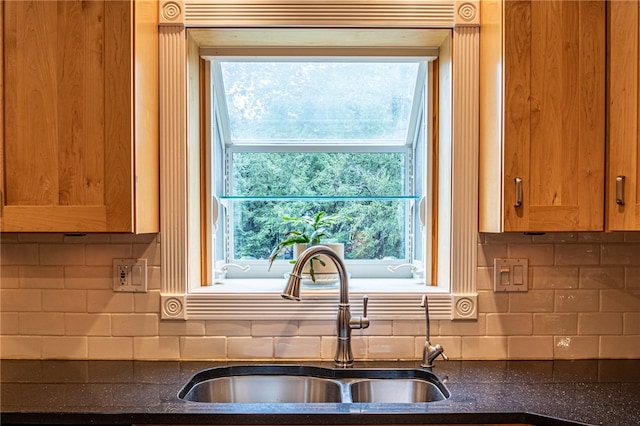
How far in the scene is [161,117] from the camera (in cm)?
164

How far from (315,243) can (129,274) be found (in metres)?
0.65

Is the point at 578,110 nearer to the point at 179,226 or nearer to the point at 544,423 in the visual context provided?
the point at 544,423

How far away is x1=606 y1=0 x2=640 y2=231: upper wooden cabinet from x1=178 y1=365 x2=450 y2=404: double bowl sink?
0.72 meters

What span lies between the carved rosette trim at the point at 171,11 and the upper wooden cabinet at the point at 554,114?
39.9 inches

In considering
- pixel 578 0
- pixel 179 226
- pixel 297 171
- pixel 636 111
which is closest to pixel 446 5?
pixel 578 0

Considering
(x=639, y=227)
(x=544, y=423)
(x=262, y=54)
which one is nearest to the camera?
(x=544, y=423)

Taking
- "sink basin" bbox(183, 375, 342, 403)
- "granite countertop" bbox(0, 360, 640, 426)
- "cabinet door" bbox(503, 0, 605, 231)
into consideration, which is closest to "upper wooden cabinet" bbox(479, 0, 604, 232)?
"cabinet door" bbox(503, 0, 605, 231)

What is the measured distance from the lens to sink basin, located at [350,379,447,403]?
154 centimetres

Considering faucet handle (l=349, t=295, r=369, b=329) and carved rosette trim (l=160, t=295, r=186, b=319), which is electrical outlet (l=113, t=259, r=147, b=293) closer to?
carved rosette trim (l=160, t=295, r=186, b=319)

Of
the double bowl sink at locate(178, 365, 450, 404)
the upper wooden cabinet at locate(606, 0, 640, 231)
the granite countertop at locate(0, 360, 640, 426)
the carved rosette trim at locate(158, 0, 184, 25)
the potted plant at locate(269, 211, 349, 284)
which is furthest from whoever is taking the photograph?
the potted plant at locate(269, 211, 349, 284)

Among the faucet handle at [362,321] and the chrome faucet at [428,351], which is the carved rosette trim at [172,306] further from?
the chrome faucet at [428,351]

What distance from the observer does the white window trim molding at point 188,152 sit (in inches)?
64.2

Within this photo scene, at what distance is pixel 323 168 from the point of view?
199 cm

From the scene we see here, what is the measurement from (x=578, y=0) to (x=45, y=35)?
1.50 m
